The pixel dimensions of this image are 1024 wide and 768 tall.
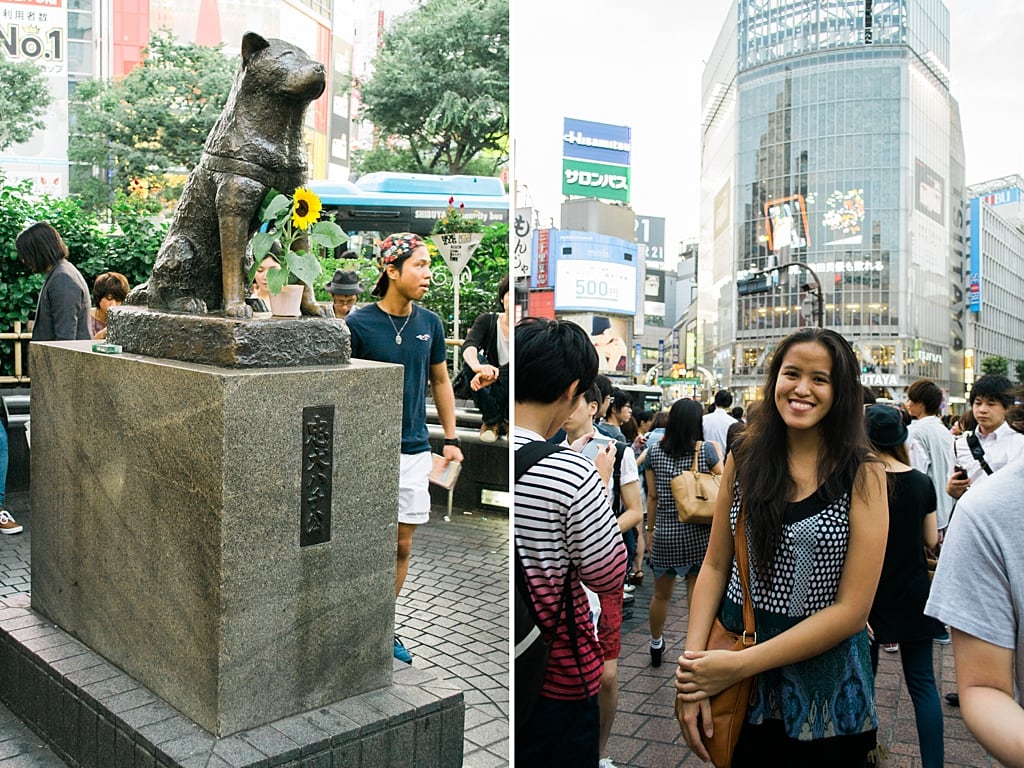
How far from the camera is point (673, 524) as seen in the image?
4996 mm

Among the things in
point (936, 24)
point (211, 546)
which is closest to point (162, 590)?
point (211, 546)

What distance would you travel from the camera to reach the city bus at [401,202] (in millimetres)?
14281

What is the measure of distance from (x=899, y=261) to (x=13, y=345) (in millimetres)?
78300

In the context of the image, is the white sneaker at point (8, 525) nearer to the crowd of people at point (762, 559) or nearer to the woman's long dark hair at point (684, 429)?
the woman's long dark hair at point (684, 429)

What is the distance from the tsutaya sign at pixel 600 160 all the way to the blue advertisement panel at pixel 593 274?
148 inches

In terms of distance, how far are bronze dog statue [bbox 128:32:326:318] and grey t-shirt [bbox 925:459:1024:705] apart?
90.1 inches

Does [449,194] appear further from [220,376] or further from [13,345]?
[220,376]

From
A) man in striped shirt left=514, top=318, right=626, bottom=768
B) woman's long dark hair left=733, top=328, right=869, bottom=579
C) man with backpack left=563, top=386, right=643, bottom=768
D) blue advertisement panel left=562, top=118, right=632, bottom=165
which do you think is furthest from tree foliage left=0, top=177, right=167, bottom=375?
blue advertisement panel left=562, top=118, right=632, bottom=165

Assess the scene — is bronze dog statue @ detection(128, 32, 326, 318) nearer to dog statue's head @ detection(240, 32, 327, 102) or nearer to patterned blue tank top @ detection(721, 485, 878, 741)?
dog statue's head @ detection(240, 32, 327, 102)

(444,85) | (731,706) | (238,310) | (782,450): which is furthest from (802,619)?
(444,85)

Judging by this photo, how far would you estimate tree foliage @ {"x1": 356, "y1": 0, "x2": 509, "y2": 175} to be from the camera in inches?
890

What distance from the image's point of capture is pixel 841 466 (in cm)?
224

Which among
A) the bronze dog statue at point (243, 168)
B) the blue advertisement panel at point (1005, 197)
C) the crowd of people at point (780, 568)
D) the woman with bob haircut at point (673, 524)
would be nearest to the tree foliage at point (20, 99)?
the woman with bob haircut at point (673, 524)

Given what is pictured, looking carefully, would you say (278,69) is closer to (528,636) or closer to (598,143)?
(528,636)
